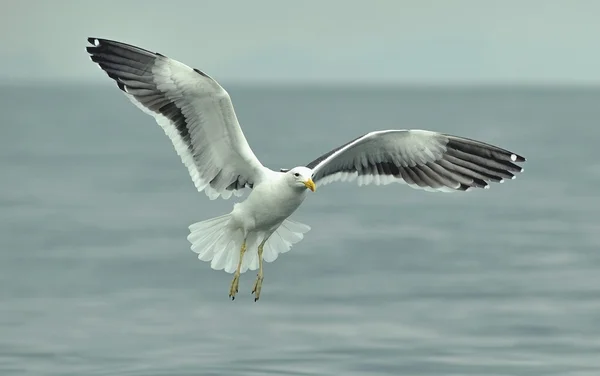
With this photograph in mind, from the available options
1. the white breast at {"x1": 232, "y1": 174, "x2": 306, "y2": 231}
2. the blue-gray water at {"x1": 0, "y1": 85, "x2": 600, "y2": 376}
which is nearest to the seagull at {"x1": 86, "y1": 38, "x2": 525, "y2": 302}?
the white breast at {"x1": 232, "y1": 174, "x2": 306, "y2": 231}

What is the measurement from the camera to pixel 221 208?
31.6 metres

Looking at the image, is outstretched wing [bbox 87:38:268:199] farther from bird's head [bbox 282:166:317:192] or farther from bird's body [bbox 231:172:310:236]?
bird's head [bbox 282:166:317:192]

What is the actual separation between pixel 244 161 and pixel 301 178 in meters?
0.97

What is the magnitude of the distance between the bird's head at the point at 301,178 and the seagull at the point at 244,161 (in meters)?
0.01

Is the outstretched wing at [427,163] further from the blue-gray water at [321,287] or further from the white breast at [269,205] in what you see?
the blue-gray water at [321,287]

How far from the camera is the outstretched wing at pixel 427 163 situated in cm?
1478

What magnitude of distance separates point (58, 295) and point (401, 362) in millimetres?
6568

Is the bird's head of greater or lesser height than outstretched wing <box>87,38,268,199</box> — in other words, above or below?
below

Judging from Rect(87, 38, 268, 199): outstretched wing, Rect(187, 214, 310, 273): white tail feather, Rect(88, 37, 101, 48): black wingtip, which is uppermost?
Rect(88, 37, 101, 48): black wingtip

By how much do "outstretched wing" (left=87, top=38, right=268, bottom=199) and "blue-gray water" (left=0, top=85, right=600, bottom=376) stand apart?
2890mm

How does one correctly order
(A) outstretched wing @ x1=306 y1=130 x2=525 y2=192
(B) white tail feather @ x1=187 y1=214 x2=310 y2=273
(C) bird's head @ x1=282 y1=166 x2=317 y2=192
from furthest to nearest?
(A) outstretched wing @ x1=306 y1=130 x2=525 y2=192 < (B) white tail feather @ x1=187 y1=214 x2=310 y2=273 < (C) bird's head @ x1=282 y1=166 x2=317 y2=192

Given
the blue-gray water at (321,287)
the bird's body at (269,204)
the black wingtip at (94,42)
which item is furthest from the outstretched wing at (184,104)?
the blue-gray water at (321,287)

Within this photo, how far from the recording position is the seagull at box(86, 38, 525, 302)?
44.8 ft

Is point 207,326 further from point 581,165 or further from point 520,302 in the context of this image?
point 581,165
